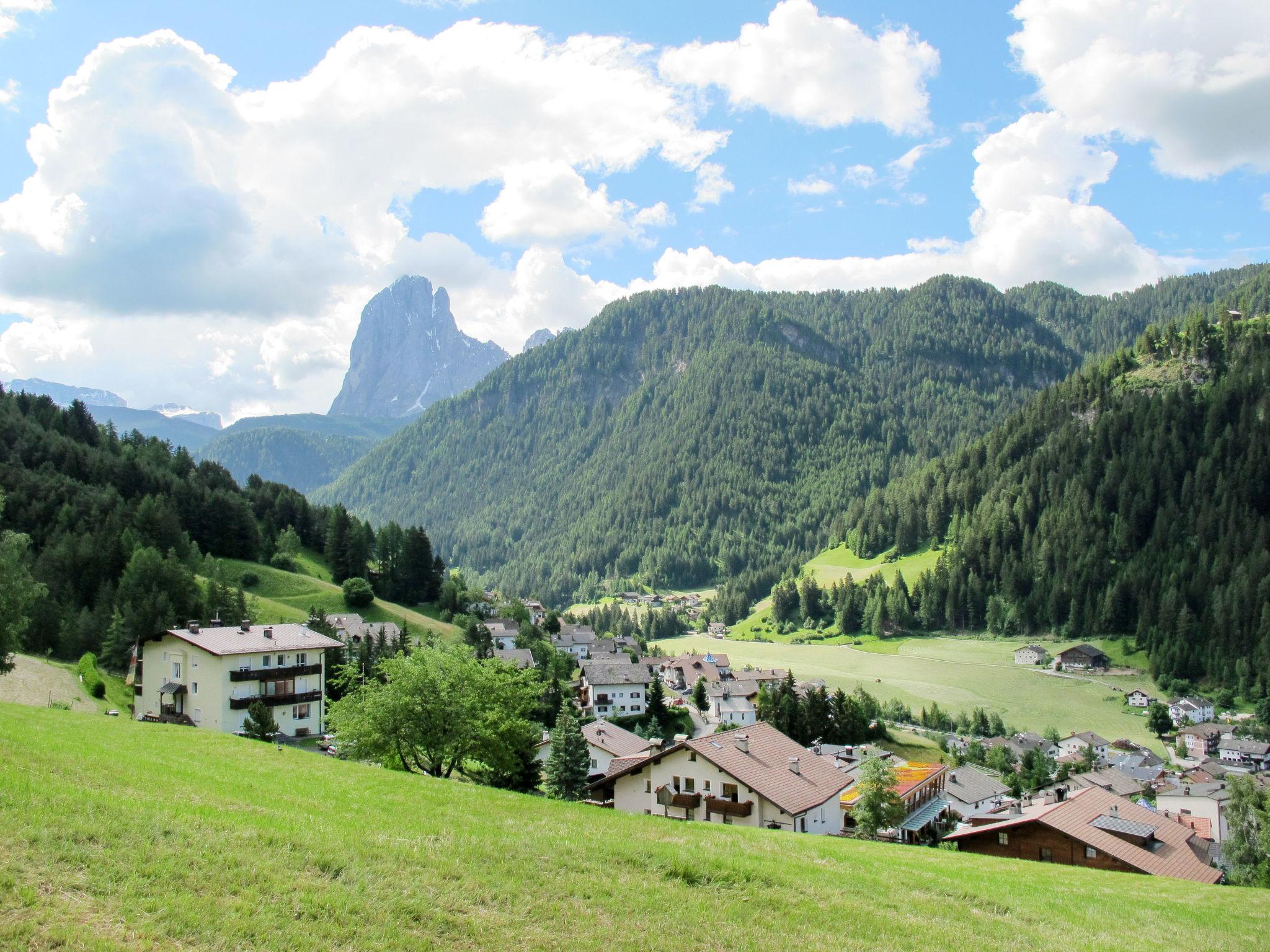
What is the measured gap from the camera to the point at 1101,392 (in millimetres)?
188875

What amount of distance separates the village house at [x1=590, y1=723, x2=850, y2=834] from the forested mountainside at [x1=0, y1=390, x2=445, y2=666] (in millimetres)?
40766

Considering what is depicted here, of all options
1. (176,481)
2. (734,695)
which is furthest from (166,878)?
(176,481)

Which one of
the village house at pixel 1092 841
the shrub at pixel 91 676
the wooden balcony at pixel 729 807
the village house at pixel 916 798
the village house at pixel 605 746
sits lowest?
the village house at pixel 916 798

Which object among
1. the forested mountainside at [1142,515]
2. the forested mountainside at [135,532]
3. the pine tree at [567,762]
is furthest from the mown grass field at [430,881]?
the forested mountainside at [1142,515]

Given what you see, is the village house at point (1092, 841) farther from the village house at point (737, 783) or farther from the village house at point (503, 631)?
the village house at point (503, 631)

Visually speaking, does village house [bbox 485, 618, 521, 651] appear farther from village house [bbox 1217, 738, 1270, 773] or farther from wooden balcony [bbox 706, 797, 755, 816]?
village house [bbox 1217, 738, 1270, 773]

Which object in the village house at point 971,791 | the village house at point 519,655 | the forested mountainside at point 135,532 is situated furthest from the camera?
the village house at point 519,655

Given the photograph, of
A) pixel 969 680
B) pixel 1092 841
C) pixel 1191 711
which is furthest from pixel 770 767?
pixel 1191 711

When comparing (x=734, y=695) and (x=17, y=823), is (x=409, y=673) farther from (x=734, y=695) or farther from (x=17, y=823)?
(x=734, y=695)

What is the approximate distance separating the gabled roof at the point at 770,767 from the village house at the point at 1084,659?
10817 cm

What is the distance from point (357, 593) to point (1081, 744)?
85321 millimetres

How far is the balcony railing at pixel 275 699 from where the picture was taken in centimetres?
4972

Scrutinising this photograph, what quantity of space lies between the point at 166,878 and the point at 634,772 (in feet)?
115

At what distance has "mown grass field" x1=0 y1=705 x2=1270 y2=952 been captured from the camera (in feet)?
33.4
